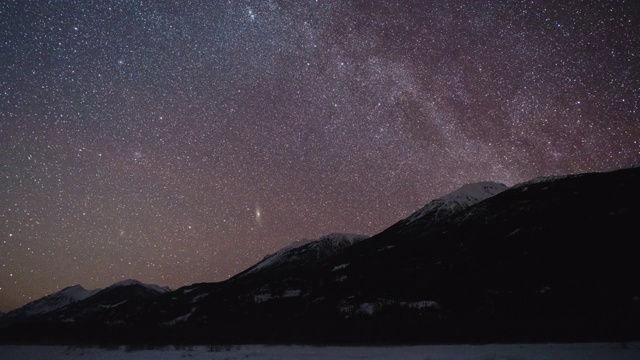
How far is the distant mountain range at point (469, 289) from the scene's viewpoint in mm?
57594

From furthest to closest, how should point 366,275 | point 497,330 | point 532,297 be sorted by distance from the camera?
1. point 366,275
2. point 532,297
3. point 497,330

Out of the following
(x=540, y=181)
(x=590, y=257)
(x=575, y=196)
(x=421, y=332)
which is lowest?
(x=421, y=332)

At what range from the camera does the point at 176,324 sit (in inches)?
5217

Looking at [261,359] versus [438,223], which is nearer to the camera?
[261,359]

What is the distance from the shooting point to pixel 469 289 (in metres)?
83.9

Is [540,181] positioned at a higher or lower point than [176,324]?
higher

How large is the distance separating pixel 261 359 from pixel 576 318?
4473 centimetres

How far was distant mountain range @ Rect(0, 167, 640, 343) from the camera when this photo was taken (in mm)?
57594

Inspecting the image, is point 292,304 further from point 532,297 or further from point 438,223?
point 438,223

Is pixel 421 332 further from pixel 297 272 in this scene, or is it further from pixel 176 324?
pixel 297 272

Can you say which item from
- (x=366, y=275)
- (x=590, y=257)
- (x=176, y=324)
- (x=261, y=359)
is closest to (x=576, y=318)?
(x=590, y=257)

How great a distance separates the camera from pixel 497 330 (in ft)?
175

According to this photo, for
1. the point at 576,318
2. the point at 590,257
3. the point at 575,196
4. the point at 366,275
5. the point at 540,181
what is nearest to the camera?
the point at 576,318

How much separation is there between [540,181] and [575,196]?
4338cm
